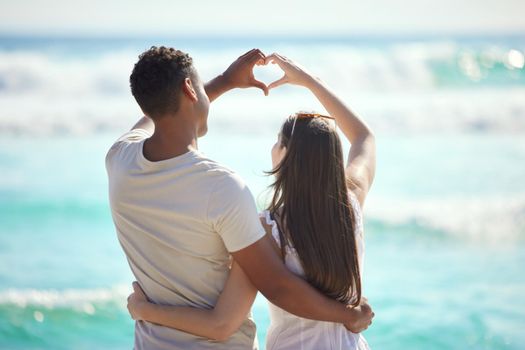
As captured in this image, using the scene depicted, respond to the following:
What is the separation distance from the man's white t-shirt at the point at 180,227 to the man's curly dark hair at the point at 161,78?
0.14 metres

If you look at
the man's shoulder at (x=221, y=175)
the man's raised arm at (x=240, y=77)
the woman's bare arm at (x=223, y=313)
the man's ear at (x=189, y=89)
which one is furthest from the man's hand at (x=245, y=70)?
the woman's bare arm at (x=223, y=313)

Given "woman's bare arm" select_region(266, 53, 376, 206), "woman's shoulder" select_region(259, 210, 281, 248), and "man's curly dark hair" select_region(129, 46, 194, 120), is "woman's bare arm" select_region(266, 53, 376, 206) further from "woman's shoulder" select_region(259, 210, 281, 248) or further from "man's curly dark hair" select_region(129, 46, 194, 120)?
"man's curly dark hair" select_region(129, 46, 194, 120)

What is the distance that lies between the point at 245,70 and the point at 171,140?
527mm

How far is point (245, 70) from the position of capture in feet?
7.81

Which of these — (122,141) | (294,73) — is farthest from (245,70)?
(122,141)

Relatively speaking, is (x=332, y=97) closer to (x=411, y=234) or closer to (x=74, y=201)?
(x=411, y=234)

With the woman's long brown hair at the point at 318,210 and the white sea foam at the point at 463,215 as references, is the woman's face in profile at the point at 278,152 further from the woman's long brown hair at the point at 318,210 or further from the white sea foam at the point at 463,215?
the white sea foam at the point at 463,215

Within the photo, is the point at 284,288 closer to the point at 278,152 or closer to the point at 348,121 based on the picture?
the point at 278,152

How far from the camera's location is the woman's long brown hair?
80.1 inches

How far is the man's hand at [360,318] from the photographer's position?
208 cm

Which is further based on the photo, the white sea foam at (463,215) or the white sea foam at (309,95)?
the white sea foam at (309,95)

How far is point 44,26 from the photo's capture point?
4512cm

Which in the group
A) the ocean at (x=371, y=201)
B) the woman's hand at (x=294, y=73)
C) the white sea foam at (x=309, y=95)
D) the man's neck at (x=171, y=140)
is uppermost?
the white sea foam at (x=309, y=95)

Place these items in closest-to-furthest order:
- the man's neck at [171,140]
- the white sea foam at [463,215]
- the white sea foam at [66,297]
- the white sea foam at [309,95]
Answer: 1. the man's neck at [171,140]
2. the white sea foam at [66,297]
3. the white sea foam at [463,215]
4. the white sea foam at [309,95]
